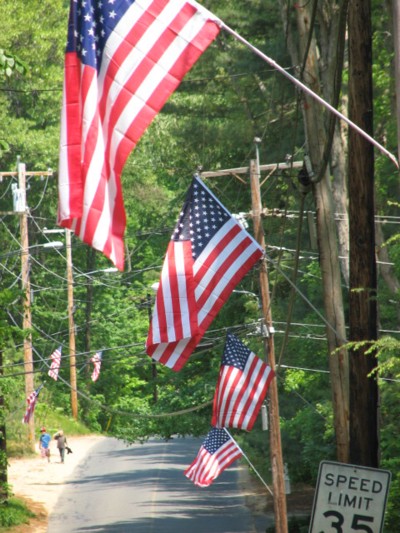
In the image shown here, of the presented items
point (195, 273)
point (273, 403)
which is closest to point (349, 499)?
point (195, 273)

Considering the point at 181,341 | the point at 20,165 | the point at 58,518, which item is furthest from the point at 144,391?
the point at 181,341

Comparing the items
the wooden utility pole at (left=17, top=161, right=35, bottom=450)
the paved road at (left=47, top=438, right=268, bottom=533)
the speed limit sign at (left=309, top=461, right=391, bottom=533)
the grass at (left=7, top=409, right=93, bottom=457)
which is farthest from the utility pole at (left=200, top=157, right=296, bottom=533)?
the grass at (left=7, top=409, right=93, bottom=457)

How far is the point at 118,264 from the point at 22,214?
2872cm

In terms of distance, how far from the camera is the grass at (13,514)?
1194 inches

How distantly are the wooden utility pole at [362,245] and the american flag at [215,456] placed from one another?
1190cm

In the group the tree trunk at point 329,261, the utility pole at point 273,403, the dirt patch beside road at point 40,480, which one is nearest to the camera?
the tree trunk at point 329,261

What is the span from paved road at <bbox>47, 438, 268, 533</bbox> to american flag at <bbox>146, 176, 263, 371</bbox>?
1374 cm

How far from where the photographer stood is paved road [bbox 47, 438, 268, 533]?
101ft

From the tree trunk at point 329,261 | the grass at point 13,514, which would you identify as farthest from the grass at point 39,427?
the tree trunk at point 329,261

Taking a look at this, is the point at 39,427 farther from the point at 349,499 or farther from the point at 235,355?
the point at 349,499

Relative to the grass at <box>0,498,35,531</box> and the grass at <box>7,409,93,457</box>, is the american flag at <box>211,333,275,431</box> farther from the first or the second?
the grass at <box>7,409,93,457</box>

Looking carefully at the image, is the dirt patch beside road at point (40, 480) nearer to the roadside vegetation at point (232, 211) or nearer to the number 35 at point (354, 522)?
the roadside vegetation at point (232, 211)

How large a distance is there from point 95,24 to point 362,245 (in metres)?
3.64

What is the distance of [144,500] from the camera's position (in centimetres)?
3547
